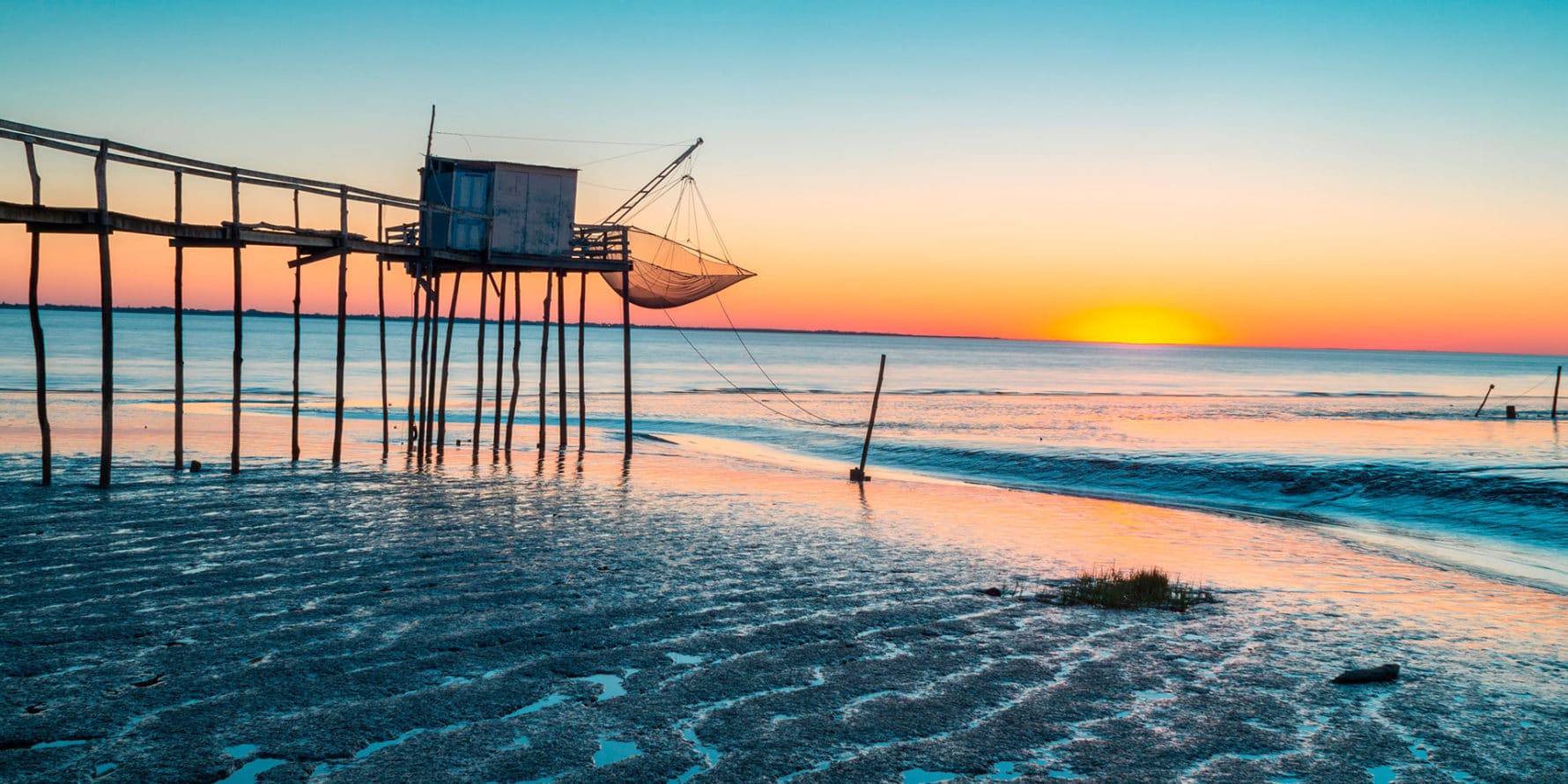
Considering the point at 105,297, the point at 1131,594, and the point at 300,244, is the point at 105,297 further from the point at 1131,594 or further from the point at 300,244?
the point at 1131,594

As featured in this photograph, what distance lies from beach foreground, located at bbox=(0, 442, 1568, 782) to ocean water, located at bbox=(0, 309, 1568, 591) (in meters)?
6.37

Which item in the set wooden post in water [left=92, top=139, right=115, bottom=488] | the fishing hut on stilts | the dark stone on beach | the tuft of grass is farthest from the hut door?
the dark stone on beach

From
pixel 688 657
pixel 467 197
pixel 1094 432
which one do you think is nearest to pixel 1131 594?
pixel 688 657

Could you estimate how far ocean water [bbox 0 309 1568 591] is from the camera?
1923 centimetres

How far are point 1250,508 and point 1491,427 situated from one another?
24450 millimetres

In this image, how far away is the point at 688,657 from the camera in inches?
271

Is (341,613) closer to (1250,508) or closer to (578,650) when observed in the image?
(578,650)

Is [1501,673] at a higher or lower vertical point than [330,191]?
lower

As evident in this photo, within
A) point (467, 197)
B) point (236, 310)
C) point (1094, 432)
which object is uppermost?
point (467, 197)

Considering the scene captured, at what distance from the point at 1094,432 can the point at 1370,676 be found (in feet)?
98.5

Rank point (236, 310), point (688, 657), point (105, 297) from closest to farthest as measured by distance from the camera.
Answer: point (688, 657) → point (105, 297) → point (236, 310)

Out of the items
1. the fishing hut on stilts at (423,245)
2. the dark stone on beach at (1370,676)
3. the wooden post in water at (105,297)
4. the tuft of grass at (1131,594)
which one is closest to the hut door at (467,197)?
the fishing hut on stilts at (423,245)

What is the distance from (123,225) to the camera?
12.5 m

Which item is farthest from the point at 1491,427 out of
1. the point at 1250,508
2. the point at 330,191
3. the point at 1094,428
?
the point at 330,191
